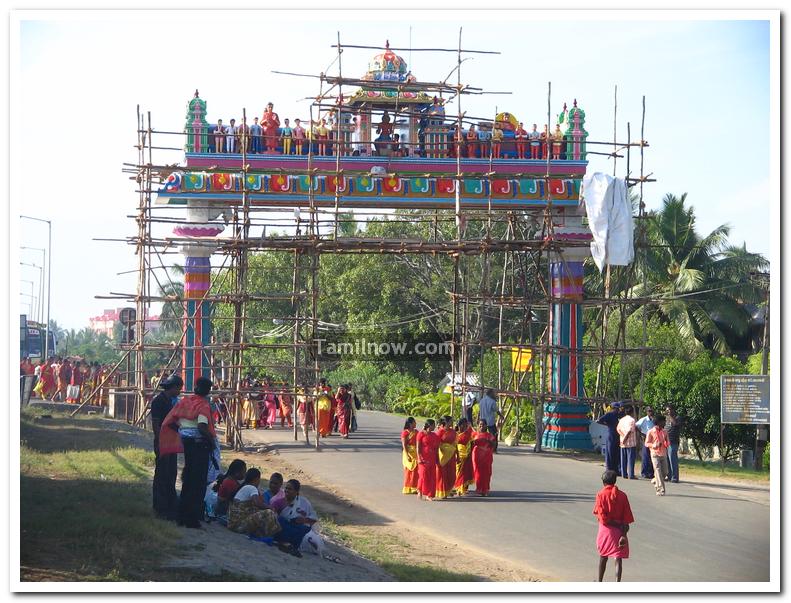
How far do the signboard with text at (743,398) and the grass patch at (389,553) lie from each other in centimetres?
621

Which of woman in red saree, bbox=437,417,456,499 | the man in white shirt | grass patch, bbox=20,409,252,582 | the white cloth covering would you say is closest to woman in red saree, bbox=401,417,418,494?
woman in red saree, bbox=437,417,456,499

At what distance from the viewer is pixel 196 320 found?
20.8 metres

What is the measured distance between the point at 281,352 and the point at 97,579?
30.1 meters

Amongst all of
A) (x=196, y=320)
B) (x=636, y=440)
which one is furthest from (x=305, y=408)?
(x=636, y=440)

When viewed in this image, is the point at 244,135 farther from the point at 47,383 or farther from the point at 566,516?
the point at 47,383

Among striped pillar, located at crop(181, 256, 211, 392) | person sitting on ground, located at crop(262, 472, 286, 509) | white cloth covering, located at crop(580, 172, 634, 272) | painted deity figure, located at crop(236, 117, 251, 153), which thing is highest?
painted deity figure, located at crop(236, 117, 251, 153)

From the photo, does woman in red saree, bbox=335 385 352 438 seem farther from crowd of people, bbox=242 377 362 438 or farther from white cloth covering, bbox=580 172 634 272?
white cloth covering, bbox=580 172 634 272

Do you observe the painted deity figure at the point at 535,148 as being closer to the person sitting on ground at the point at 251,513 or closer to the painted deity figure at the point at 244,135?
the painted deity figure at the point at 244,135

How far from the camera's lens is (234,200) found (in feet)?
68.2

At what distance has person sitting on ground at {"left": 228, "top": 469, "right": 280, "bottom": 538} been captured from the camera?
11.2 metres

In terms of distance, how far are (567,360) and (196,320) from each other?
22.6 feet
